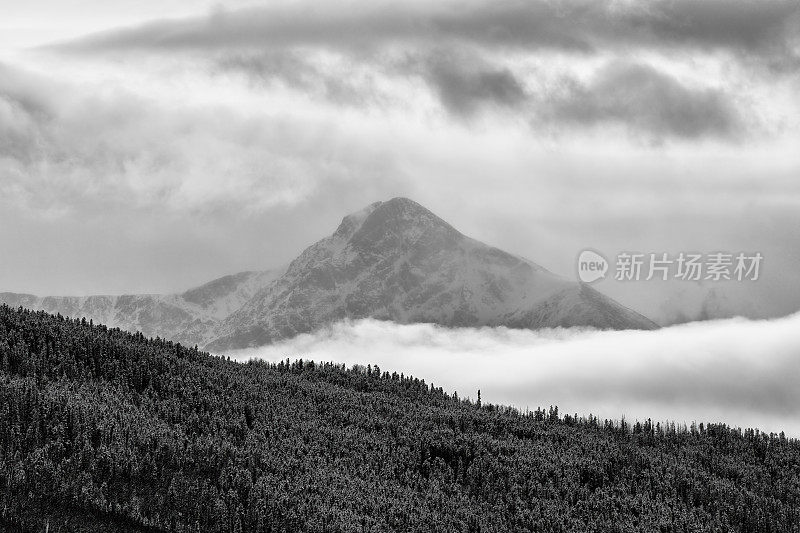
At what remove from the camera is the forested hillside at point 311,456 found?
71.8m

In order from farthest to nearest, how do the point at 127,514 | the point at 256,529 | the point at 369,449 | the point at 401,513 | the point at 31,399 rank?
1. the point at 369,449
2. the point at 31,399
3. the point at 401,513
4. the point at 256,529
5. the point at 127,514

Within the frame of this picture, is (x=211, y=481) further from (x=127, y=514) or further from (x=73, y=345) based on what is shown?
(x=73, y=345)

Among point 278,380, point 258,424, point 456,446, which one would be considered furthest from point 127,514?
point 278,380

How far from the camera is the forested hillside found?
7181cm

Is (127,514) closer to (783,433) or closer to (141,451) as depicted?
(141,451)

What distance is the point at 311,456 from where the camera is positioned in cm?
9281

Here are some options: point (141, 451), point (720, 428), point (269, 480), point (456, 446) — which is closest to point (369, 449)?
point (456, 446)

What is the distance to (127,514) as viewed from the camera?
66.4m

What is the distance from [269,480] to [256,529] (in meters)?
9.85

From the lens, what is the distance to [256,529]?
7081 centimetres

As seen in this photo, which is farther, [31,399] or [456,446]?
[456,446]

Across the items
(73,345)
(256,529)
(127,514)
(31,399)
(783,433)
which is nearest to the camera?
(127,514)

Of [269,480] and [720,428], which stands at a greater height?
[720,428]

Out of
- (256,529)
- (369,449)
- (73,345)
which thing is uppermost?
(73,345)
